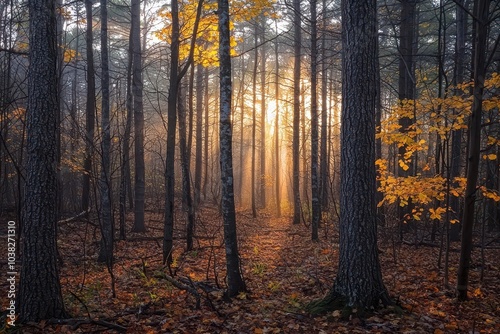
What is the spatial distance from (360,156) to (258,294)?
336 centimetres

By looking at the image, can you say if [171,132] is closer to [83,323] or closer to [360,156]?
[83,323]

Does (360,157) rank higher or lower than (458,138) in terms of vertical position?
lower

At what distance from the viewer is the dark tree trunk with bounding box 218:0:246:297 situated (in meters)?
6.37

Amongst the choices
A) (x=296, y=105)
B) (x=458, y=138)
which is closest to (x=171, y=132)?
(x=296, y=105)

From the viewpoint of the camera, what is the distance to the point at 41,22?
496 centimetres

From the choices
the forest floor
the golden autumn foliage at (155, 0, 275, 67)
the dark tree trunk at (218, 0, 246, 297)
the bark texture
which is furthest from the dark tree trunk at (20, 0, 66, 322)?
the golden autumn foliage at (155, 0, 275, 67)

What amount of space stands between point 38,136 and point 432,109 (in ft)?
27.3

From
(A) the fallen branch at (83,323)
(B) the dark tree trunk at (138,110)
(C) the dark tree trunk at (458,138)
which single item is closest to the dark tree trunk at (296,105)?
(C) the dark tree trunk at (458,138)

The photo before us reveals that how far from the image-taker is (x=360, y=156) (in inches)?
208

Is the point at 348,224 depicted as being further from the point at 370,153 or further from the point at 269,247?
the point at 269,247

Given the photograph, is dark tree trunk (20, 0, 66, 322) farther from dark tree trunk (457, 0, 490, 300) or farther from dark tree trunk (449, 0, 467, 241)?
dark tree trunk (449, 0, 467, 241)

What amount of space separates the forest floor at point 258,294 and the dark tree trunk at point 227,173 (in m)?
0.32

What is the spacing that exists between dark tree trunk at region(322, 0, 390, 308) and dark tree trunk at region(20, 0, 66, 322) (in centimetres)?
434

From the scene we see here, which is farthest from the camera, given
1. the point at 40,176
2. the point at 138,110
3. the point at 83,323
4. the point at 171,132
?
the point at 138,110
